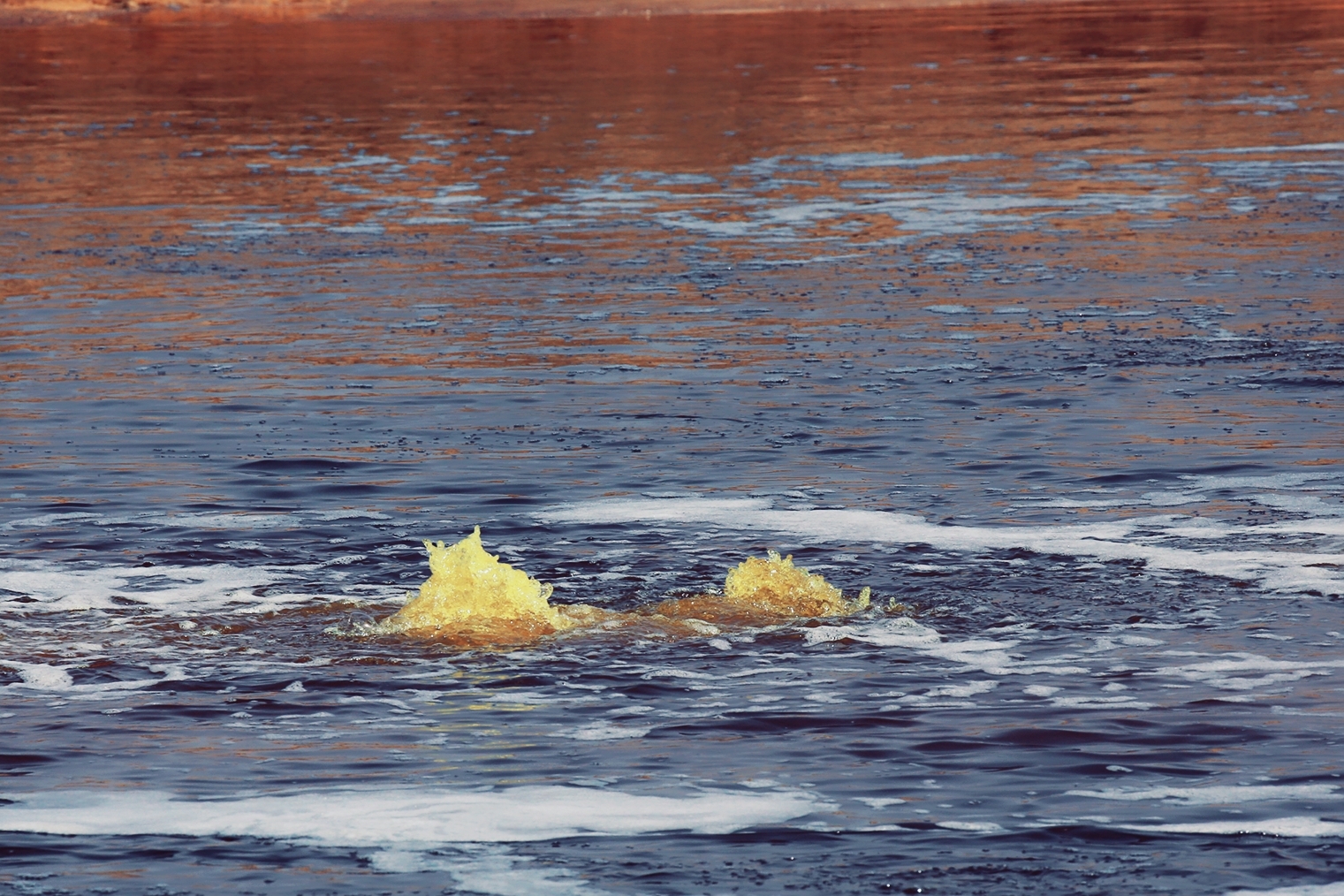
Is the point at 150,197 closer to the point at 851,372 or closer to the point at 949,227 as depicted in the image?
the point at 949,227

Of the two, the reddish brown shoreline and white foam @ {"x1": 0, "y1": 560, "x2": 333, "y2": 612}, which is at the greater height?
the reddish brown shoreline

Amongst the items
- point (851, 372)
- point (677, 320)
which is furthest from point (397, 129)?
point (851, 372)

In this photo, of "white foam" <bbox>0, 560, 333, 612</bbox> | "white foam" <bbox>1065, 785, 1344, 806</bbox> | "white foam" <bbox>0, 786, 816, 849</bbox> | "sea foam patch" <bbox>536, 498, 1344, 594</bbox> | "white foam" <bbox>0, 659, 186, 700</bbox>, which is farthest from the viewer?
"sea foam patch" <bbox>536, 498, 1344, 594</bbox>

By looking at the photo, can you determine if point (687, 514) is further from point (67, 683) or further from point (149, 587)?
point (67, 683)

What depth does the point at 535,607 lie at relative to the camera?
9.96 m

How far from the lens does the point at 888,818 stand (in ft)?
24.8

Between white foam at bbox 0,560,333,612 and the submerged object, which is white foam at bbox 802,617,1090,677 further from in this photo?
white foam at bbox 0,560,333,612

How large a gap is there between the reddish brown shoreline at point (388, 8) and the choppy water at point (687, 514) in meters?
40.7

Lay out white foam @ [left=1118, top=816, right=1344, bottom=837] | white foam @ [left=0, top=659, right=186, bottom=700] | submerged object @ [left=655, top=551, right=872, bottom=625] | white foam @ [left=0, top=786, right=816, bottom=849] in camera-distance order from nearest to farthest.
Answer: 1. white foam @ [left=1118, top=816, right=1344, bottom=837]
2. white foam @ [left=0, top=786, right=816, bottom=849]
3. white foam @ [left=0, top=659, right=186, bottom=700]
4. submerged object @ [left=655, top=551, right=872, bottom=625]

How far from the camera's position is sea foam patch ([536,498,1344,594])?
1062 cm

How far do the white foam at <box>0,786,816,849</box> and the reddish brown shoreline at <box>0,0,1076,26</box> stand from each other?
61837 millimetres

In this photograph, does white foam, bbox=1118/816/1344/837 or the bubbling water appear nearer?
white foam, bbox=1118/816/1344/837

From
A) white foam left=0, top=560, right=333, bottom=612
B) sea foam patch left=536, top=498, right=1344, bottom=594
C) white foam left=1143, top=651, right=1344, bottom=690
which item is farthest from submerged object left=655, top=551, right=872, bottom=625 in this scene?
white foam left=0, top=560, right=333, bottom=612

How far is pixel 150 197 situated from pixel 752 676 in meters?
19.6
